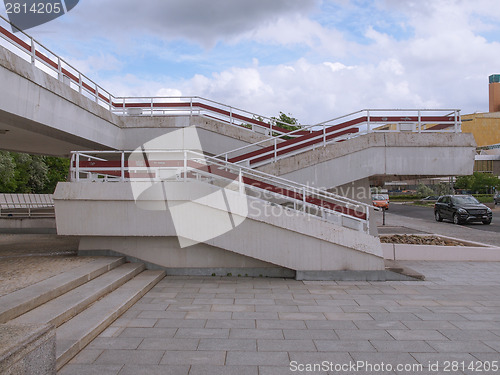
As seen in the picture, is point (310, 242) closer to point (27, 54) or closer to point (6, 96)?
point (6, 96)

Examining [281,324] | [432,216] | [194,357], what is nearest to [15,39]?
[194,357]

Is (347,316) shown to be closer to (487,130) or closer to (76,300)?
(76,300)

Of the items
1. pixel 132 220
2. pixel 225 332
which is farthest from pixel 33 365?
pixel 132 220

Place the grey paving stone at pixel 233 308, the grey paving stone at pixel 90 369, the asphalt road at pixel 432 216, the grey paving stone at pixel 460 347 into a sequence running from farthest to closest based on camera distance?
the asphalt road at pixel 432 216
the grey paving stone at pixel 233 308
the grey paving stone at pixel 460 347
the grey paving stone at pixel 90 369

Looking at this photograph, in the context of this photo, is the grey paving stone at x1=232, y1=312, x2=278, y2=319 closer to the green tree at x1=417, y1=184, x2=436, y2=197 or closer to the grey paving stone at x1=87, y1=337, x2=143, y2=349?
the grey paving stone at x1=87, y1=337, x2=143, y2=349

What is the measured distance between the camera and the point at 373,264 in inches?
342

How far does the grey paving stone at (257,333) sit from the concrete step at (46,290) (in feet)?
9.14

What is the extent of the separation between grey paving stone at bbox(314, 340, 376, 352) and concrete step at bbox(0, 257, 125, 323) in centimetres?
389

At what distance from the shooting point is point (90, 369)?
415 centimetres

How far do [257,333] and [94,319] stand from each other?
2.29 meters

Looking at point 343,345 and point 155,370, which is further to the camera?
point 343,345

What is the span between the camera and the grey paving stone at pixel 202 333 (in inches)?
203

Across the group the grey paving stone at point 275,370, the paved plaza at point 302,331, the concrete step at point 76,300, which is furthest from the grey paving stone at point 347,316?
the concrete step at point 76,300

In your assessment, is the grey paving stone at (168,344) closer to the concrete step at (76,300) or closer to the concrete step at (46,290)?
the concrete step at (76,300)
